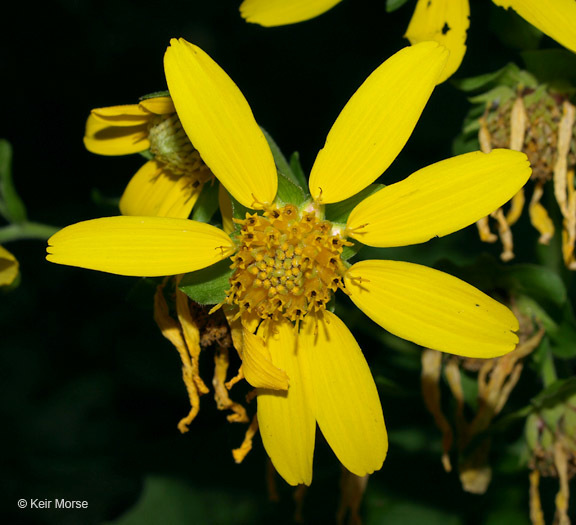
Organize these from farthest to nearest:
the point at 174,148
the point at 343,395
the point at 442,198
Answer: the point at 174,148 → the point at 343,395 → the point at 442,198

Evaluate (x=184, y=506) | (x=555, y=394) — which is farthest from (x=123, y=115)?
(x=184, y=506)

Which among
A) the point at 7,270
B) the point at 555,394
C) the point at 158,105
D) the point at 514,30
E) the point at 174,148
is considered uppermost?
the point at 514,30

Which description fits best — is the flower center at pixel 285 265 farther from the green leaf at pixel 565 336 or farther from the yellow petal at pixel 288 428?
the green leaf at pixel 565 336

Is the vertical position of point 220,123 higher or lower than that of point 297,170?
higher

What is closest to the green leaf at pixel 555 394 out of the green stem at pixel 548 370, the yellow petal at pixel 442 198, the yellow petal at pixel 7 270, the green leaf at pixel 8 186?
the green stem at pixel 548 370

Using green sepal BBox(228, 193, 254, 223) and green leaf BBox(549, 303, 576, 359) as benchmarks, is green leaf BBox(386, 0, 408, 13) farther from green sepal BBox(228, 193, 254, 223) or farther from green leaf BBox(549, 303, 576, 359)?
green leaf BBox(549, 303, 576, 359)

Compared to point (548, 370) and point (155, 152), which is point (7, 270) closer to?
point (155, 152)

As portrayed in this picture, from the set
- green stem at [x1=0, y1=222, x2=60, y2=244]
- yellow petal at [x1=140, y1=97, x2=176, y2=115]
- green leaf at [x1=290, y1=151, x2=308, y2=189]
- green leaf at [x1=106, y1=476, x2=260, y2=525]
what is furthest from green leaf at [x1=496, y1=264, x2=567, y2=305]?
green stem at [x1=0, y1=222, x2=60, y2=244]
